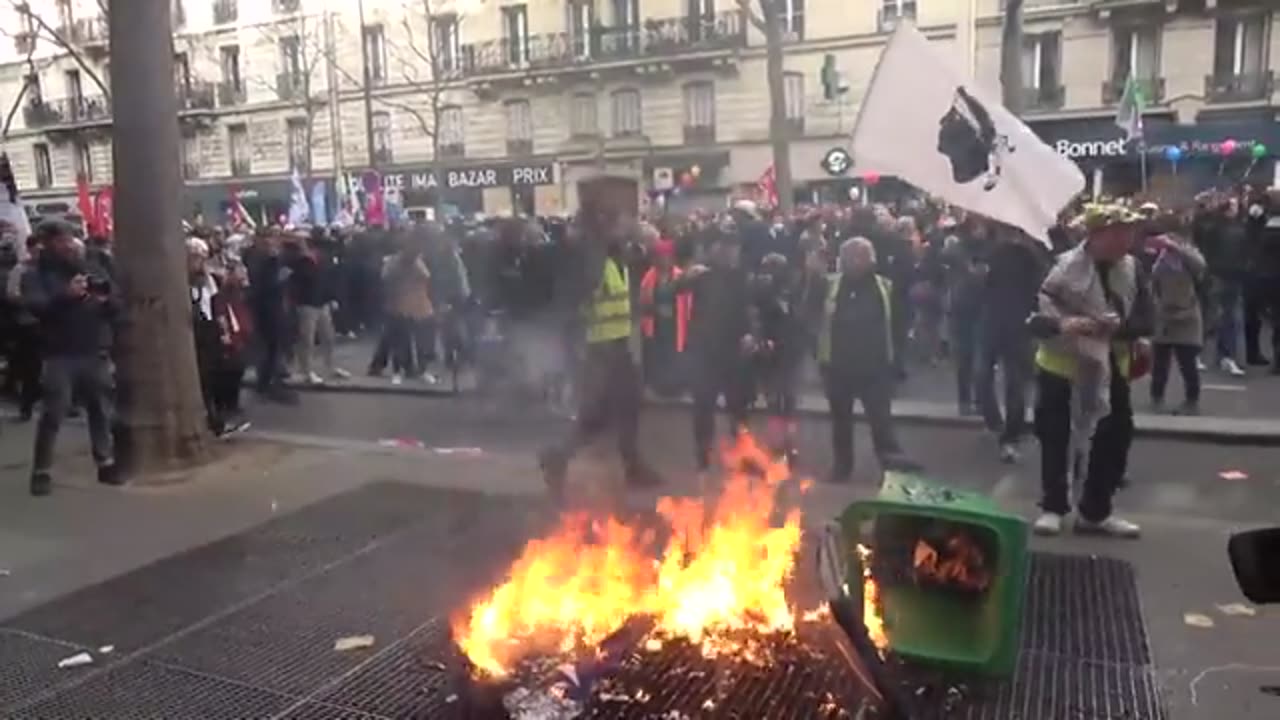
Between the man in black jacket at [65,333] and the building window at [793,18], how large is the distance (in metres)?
26.6

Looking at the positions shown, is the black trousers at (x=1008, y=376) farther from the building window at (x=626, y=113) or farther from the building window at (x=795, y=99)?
the building window at (x=795, y=99)

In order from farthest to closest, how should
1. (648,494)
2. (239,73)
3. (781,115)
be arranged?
1. (239,73)
2. (781,115)
3. (648,494)

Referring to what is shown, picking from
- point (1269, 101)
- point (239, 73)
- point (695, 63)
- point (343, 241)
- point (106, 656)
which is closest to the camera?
point (106, 656)

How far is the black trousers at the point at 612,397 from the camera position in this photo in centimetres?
730

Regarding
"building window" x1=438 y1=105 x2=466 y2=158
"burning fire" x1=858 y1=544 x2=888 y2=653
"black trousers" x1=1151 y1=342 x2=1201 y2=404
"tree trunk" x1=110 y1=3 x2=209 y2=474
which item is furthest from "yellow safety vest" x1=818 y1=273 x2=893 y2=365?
"building window" x1=438 y1=105 x2=466 y2=158

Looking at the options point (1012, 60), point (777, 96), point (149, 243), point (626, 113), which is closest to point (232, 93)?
point (626, 113)

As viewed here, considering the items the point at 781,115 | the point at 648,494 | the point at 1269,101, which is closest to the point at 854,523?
the point at 648,494

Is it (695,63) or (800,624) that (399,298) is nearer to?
(800,624)

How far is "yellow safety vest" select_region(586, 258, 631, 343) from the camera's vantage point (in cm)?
734

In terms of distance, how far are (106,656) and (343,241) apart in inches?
469

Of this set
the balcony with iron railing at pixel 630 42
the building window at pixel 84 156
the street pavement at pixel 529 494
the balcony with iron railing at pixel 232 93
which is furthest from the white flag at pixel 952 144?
the building window at pixel 84 156

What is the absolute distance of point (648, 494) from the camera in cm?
722

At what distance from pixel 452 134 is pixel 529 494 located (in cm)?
3088

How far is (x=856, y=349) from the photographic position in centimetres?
748
